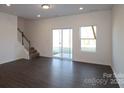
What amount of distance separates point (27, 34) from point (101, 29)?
570cm

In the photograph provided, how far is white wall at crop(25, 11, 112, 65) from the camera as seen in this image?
6.00 meters

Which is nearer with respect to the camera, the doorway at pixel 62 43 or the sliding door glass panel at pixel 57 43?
the doorway at pixel 62 43

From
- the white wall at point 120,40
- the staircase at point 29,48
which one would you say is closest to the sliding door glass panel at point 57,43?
the staircase at point 29,48

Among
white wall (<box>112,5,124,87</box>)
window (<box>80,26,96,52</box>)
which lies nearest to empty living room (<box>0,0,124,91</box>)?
window (<box>80,26,96,52</box>)

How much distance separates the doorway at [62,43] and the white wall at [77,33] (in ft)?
1.14

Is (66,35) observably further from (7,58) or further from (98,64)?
(7,58)

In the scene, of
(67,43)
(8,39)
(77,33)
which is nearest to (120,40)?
(77,33)

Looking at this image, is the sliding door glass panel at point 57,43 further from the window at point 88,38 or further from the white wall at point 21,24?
the white wall at point 21,24

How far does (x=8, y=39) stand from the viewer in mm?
6691

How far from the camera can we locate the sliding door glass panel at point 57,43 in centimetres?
802

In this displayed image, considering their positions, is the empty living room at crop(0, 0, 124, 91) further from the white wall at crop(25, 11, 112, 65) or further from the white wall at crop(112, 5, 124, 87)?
the white wall at crop(112, 5, 124, 87)

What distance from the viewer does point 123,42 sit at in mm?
3004

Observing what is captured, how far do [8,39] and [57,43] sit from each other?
3.04 meters

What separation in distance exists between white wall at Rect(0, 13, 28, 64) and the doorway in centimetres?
249
